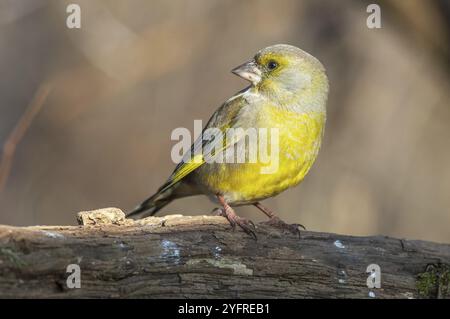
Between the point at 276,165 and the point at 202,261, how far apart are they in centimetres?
115

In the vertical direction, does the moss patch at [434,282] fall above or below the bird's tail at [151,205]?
below

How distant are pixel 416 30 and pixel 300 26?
2.15 m

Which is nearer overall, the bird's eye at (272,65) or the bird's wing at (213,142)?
the bird's wing at (213,142)

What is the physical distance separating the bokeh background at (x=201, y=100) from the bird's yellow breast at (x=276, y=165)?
302 cm

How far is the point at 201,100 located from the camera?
35.9ft

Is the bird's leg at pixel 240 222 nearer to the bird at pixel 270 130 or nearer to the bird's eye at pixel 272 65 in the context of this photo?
the bird at pixel 270 130

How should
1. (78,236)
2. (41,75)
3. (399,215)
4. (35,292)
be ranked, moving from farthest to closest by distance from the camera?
(41,75) → (399,215) → (78,236) → (35,292)

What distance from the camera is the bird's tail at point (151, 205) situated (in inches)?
255

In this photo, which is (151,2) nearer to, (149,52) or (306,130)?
(149,52)

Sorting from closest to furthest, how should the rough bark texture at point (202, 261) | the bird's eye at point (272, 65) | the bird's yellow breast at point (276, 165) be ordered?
1. the rough bark texture at point (202, 261)
2. the bird's yellow breast at point (276, 165)
3. the bird's eye at point (272, 65)

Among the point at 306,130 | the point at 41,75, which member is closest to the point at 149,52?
the point at 41,75

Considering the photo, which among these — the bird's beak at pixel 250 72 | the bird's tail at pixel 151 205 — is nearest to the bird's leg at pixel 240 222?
the bird's tail at pixel 151 205

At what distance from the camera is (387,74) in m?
9.93

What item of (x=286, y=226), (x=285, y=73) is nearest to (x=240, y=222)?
(x=286, y=226)
